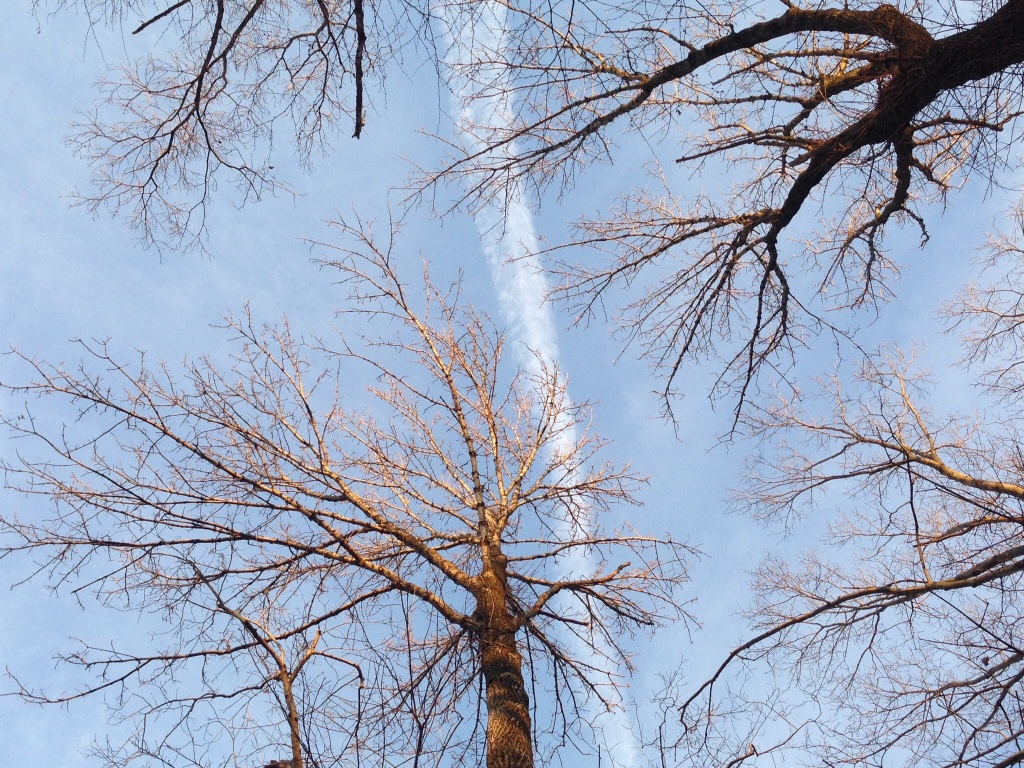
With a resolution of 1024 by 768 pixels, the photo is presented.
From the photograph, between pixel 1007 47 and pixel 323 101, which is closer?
pixel 1007 47

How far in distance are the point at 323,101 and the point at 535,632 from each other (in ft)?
11.0

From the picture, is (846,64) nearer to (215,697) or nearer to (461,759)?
(461,759)

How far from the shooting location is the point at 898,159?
512 cm

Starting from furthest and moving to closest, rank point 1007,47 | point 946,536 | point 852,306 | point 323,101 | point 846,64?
point 946,536 < point 852,306 < point 846,64 < point 323,101 < point 1007,47

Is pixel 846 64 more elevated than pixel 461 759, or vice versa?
pixel 846 64

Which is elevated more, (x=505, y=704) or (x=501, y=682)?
(x=501, y=682)

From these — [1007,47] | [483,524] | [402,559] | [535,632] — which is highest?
[1007,47]

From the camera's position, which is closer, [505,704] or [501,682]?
[505,704]

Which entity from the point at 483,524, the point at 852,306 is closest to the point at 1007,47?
the point at 852,306

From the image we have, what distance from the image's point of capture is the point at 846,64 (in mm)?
4938

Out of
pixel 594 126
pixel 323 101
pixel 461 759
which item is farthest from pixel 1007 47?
pixel 461 759

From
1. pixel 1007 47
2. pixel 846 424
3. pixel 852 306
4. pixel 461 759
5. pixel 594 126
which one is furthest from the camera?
pixel 846 424

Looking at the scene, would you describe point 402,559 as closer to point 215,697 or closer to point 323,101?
point 215,697

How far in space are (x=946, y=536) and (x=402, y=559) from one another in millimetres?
4828
